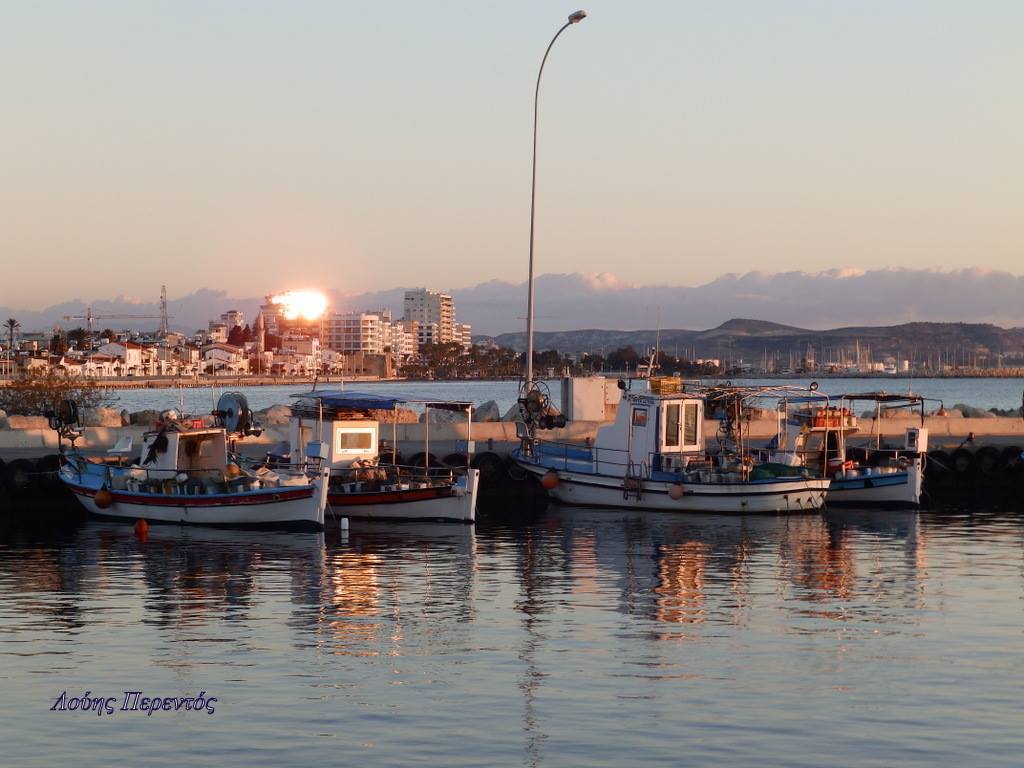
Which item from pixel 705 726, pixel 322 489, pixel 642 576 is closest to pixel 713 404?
pixel 322 489

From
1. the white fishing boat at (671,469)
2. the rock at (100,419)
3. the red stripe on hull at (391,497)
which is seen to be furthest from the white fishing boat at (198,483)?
the rock at (100,419)

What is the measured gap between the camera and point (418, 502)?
3844 cm

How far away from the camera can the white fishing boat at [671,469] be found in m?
41.2

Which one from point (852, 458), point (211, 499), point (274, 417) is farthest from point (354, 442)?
point (274, 417)

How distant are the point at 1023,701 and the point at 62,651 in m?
12.9

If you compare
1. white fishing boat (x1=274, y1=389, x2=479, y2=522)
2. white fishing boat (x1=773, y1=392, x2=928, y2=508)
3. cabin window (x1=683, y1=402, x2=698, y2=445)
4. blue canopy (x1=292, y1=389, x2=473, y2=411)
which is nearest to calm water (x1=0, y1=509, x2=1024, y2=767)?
white fishing boat (x1=274, y1=389, x2=479, y2=522)

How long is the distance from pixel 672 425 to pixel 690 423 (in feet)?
2.41

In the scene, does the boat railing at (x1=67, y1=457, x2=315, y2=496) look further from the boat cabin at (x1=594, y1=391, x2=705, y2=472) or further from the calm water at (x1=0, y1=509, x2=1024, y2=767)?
the boat cabin at (x1=594, y1=391, x2=705, y2=472)

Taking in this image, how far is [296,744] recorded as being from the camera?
1568cm

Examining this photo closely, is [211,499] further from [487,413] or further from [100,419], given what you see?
[487,413]

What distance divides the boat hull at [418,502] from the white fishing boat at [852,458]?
11.4 metres

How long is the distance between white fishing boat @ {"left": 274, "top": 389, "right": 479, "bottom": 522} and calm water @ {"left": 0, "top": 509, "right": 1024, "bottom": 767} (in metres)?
3.92

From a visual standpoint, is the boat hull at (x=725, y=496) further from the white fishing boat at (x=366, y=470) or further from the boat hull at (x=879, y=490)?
the white fishing boat at (x=366, y=470)

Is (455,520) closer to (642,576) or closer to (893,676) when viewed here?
(642,576)
